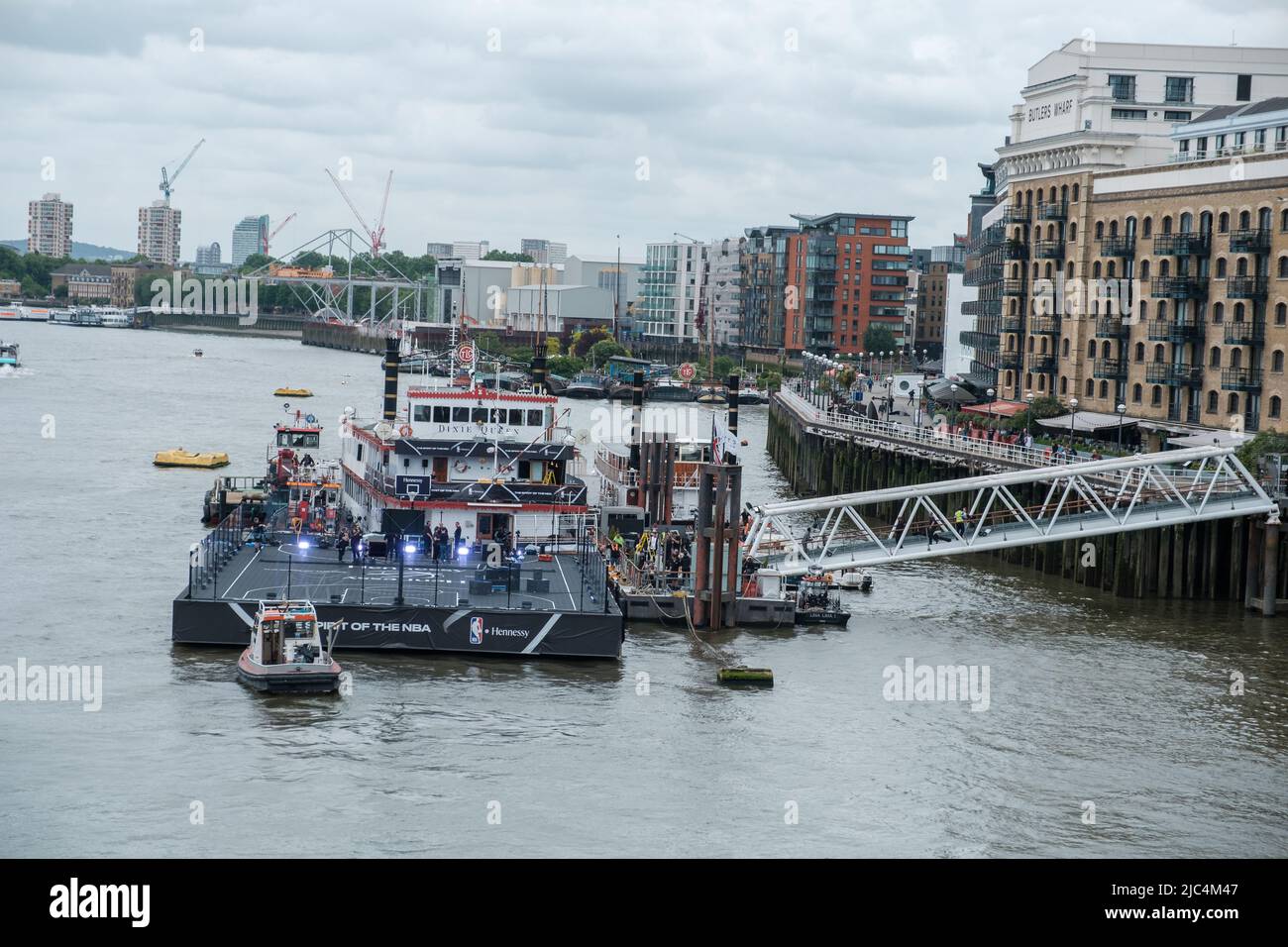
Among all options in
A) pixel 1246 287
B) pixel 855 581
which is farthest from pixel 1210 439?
pixel 855 581

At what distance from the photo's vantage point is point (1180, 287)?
72.4 meters

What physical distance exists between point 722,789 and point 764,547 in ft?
65.4

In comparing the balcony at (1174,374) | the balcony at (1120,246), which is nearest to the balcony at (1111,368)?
the balcony at (1174,374)

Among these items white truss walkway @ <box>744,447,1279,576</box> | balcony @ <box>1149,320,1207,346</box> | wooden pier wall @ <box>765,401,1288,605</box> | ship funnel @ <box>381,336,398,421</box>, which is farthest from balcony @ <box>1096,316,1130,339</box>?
ship funnel @ <box>381,336,398,421</box>

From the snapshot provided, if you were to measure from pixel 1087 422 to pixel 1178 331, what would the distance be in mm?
6235

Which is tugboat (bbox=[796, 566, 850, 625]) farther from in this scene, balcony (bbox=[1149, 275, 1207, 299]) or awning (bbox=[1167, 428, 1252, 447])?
balcony (bbox=[1149, 275, 1207, 299])

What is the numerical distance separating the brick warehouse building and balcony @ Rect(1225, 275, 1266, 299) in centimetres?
7

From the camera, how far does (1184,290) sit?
72188 mm

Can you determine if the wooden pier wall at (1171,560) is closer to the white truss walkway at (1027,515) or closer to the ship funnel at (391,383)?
the white truss walkway at (1027,515)

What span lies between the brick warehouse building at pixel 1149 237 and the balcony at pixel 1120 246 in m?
0.13

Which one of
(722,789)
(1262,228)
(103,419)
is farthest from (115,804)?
(103,419)

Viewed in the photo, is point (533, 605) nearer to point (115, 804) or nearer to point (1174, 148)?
point (115, 804)

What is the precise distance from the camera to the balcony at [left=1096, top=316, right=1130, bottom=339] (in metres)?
79.2

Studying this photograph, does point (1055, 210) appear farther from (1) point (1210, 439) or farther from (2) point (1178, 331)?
(1) point (1210, 439)
